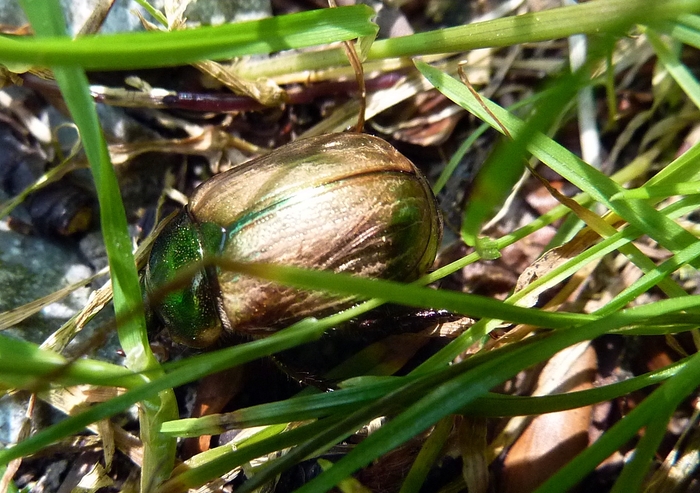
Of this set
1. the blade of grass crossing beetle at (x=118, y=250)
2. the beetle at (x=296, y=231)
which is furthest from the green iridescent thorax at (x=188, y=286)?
the blade of grass crossing beetle at (x=118, y=250)

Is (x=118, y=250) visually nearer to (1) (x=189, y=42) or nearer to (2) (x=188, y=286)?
(2) (x=188, y=286)

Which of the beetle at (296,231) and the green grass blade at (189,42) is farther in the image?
the beetle at (296,231)

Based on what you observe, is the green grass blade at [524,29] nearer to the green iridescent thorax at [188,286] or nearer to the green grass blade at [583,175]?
the green grass blade at [583,175]

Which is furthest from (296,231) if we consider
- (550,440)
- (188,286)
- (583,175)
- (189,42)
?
(550,440)

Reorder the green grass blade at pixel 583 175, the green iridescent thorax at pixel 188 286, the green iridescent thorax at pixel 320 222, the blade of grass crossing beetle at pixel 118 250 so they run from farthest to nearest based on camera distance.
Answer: the green iridescent thorax at pixel 188 286, the green iridescent thorax at pixel 320 222, the green grass blade at pixel 583 175, the blade of grass crossing beetle at pixel 118 250

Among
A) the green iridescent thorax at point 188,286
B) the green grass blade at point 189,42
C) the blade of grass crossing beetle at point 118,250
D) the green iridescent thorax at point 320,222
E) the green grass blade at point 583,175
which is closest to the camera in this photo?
the green grass blade at point 189,42

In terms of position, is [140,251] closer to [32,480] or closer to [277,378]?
[277,378]

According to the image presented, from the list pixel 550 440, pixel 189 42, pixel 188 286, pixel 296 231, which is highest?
pixel 189 42

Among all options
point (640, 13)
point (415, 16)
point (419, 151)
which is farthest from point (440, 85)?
point (640, 13)
